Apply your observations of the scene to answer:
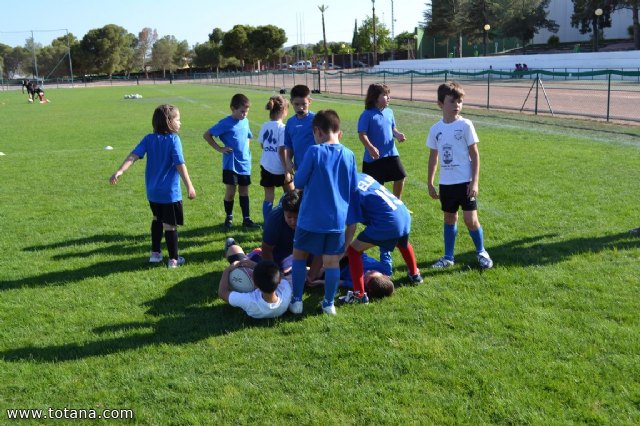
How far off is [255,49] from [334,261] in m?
102

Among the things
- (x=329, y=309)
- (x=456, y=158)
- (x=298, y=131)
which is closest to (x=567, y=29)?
(x=298, y=131)

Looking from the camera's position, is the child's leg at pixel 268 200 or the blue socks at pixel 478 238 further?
the child's leg at pixel 268 200

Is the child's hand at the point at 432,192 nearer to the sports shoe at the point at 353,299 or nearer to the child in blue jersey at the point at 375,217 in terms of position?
the child in blue jersey at the point at 375,217

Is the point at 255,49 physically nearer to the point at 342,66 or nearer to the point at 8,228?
the point at 342,66

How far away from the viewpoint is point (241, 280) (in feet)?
16.3

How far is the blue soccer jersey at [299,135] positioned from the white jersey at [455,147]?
1287 millimetres

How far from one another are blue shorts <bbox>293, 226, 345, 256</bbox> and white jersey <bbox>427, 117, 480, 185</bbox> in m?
1.57

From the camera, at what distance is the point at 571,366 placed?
12.7 ft

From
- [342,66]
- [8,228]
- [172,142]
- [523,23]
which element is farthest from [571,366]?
[342,66]

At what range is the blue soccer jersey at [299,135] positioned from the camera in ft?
20.5

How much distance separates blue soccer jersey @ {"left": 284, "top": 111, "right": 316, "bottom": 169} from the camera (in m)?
6.26

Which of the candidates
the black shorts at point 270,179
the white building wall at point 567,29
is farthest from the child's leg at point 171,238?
the white building wall at point 567,29

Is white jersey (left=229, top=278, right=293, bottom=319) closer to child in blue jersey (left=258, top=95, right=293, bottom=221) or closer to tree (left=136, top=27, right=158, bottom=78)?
child in blue jersey (left=258, top=95, right=293, bottom=221)

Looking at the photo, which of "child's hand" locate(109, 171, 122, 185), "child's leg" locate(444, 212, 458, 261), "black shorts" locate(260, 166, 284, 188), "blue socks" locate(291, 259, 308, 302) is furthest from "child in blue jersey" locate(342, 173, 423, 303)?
"child's hand" locate(109, 171, 122, 185)
